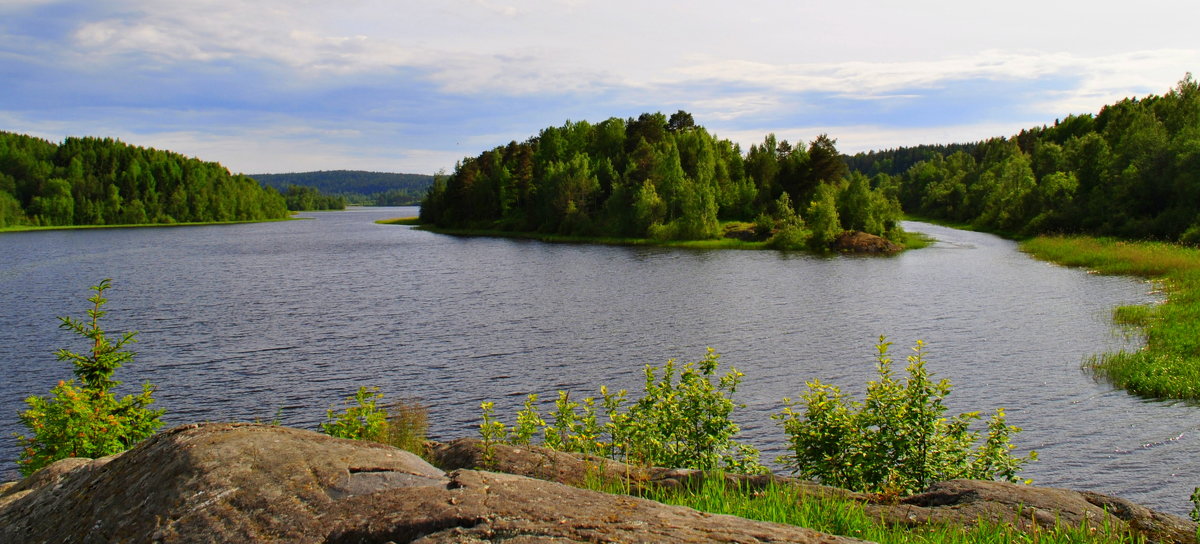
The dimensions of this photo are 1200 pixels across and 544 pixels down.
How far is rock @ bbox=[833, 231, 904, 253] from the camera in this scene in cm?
8199

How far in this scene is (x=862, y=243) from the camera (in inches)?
3280

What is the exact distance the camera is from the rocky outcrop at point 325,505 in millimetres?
4824

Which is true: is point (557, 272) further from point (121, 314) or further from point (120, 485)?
point (120, 485)

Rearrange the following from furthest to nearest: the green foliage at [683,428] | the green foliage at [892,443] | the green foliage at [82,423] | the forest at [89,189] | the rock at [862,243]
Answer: the forest at [89,189]
the rock at [862,243]
the green foliage at [683,428]
the green foliage at [82,423]
the green foliage at [892,443]

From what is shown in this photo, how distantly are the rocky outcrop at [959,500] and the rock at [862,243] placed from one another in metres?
77.1

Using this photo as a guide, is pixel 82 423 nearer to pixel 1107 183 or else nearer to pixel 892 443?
pixel 892 443

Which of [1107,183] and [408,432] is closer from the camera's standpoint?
[408,432]

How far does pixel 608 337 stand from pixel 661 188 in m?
72.2

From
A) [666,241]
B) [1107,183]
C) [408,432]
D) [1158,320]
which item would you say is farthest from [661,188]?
[408,432]

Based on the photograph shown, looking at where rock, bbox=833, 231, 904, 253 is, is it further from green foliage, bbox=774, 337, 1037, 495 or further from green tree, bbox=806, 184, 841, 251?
green foliage, bbox=774, 337, 1037, 495

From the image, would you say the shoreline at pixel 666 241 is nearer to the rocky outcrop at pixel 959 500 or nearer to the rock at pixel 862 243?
the rock at pixel 862 243

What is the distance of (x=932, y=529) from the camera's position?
730 cm

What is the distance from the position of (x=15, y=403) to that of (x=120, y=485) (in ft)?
78.4

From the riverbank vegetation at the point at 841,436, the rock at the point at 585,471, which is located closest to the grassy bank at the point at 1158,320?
the riverbank vegetation at the point at 841,436
